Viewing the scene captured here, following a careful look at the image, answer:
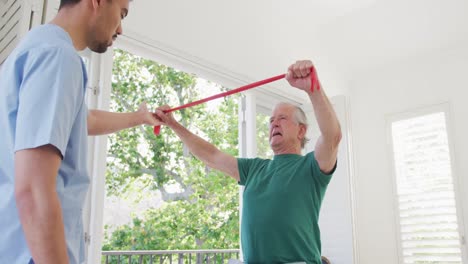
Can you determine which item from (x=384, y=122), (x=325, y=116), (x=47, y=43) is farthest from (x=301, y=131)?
(x=384, y=122)

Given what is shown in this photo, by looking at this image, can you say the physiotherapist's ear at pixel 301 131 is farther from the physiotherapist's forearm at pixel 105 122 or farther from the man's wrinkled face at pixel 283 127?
the physiotherapist's forearm at pixel 105 122

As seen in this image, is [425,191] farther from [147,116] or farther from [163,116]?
[147,116]

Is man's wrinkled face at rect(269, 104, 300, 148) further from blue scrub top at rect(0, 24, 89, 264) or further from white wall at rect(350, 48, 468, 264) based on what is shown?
white wall at rect(350, 48, 468, 264)

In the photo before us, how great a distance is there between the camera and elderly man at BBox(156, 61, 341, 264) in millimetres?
1637

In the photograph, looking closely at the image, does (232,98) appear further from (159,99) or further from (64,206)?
(64,206)

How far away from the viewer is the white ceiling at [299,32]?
2766 millimetres

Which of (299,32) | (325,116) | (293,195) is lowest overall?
(293,195)

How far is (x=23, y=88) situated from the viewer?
0.79 metres

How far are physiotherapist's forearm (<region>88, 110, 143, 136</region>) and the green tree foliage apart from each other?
4.46 meters

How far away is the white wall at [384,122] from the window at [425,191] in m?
0.09

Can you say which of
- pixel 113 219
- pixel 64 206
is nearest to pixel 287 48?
pixel 64 206

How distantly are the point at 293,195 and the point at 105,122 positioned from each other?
29.4 inches

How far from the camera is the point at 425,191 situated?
3.69 metres

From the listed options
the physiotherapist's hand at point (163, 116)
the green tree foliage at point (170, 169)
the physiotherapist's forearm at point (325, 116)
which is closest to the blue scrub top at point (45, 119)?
the physiotherapist's forearm at point (325, 116)
